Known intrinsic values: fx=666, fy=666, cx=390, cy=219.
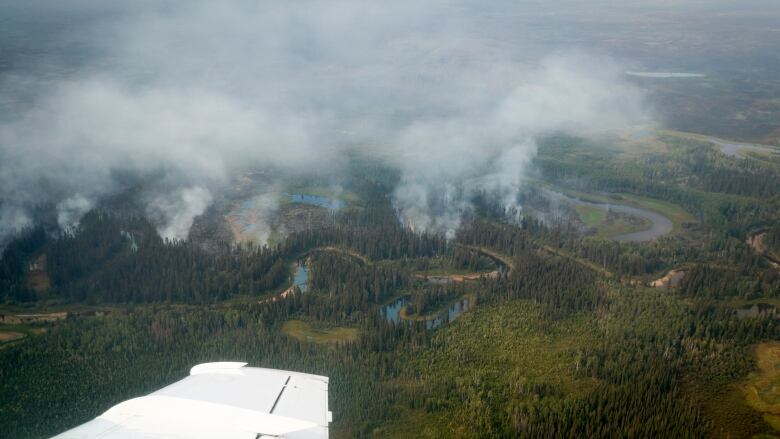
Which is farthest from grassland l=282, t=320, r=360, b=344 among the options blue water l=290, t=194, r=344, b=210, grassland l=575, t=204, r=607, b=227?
grassland l=575, t=204, r=607, b=227

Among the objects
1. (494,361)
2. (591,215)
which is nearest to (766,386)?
(494,361)

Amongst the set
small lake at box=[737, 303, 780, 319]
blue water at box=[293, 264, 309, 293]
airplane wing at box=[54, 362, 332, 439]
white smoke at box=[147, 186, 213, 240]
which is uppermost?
airplane wing at box=[54, 362, 332, 439]

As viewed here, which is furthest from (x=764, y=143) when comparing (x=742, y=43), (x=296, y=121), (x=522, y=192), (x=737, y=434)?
(x=742, y=43)

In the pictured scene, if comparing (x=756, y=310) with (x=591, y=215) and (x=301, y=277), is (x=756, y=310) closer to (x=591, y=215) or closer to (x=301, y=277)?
(x=591, y=215)

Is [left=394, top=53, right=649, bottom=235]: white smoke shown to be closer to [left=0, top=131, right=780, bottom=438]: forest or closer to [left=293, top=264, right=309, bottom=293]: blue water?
[left=0, top=131, right=780, bottom=438]: forest

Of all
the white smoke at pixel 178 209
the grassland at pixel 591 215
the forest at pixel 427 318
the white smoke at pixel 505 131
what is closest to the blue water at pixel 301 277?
the forest at pixel 427 318

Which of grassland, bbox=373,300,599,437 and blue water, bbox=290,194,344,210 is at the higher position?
blue water, bbox=290,194,344,210
